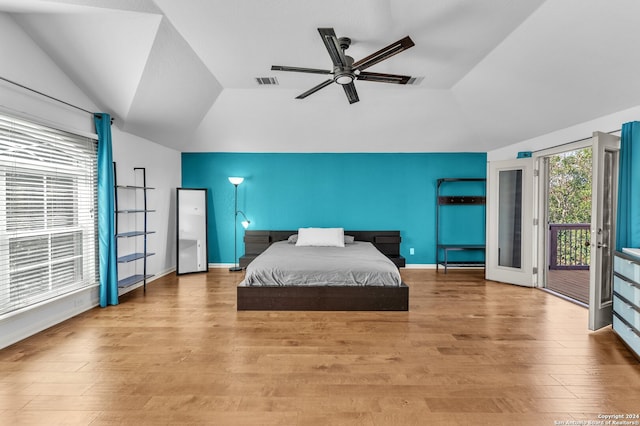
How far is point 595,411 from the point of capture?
1.71 meters

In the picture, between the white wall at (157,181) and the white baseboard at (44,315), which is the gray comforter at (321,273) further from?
the white wall at (157,181)

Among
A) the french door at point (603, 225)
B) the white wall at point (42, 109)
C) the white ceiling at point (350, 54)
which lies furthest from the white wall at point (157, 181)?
the french door at point (603, 225)

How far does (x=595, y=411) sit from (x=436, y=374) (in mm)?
874

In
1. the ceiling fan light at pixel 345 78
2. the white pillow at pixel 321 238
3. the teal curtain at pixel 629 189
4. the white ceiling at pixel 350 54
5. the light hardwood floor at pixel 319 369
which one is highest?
the white ceiling at pixel 350 54

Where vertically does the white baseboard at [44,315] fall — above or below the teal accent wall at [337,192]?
below

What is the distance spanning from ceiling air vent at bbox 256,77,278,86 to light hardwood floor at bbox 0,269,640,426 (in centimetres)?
282

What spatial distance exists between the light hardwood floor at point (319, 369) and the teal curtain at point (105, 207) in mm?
421

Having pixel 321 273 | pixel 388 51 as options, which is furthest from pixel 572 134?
pixel 321 273

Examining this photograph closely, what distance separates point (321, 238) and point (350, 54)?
8.83ft

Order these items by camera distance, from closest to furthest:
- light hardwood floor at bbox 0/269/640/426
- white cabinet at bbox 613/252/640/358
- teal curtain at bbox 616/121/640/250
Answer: light hardwood floor at bbox 0/269/640/426, white cabinet at bbox 613/252/640/358, teal curtain at bbox 616/121/640/250

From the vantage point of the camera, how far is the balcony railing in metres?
5.41

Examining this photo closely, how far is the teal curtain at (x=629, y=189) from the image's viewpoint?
2.63 m

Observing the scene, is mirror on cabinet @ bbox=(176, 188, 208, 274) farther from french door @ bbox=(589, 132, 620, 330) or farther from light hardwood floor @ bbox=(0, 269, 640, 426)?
french door @ bbox=(589, 132, 620, 330)

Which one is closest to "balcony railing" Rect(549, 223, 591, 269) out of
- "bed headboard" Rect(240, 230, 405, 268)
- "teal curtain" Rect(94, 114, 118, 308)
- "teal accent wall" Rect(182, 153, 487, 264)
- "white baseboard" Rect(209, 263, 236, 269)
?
"teal accent wall" Rect(182, 153, 487, 264)
